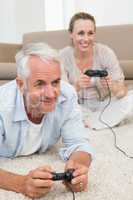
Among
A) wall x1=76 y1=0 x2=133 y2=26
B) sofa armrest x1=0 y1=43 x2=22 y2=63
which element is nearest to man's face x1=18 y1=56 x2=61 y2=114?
sofa armrest x1=0 y1=43 x2=22 y2=63

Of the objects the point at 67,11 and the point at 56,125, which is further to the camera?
the point at 67,11

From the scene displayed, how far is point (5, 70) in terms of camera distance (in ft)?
7.66

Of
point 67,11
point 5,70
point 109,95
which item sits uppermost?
point 67,11

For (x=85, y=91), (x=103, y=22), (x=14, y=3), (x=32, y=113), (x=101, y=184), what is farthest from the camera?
(x=14, y=3)

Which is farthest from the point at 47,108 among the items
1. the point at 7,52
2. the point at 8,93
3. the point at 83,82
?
the point at 7,52

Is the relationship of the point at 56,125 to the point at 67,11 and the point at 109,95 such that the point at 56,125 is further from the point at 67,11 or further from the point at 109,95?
the point at 67,11

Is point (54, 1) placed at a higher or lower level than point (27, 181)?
higher

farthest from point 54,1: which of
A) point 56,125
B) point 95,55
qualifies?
point 56,125

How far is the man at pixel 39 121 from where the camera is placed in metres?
1.09

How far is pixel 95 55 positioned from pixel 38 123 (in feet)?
3.82

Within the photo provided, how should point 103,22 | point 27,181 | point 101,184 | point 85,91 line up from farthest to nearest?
point 103,22
point 85,91
point 101,184
point 27,181

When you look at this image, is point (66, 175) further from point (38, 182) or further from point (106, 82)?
point (106, 82)

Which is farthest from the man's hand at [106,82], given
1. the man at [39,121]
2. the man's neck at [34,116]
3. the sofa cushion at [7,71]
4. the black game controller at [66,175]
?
the black game controller at [66,175]

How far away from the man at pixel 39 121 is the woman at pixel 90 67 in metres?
0.83
